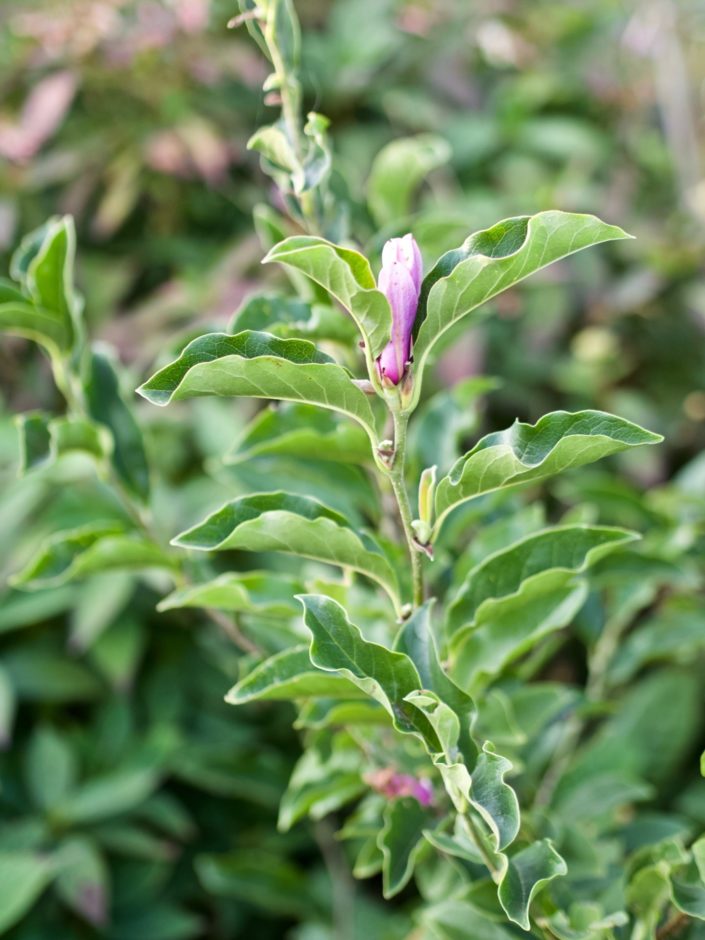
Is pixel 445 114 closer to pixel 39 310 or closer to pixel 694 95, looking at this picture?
pixel 694 95

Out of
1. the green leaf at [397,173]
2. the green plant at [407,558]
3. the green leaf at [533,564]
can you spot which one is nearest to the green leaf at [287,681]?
the green plant at [407,558]

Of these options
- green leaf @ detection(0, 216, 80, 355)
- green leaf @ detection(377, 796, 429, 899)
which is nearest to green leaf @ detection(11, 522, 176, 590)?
green leaf @ detection(0, 216, 80, 355)

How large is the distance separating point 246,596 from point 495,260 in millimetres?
289

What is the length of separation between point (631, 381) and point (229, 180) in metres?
0.84

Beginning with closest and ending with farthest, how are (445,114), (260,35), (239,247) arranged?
(260,35)
(239,247)
(445,114)

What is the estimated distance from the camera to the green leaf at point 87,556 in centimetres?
71

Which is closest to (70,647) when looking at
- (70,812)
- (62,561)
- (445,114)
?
(70,812)

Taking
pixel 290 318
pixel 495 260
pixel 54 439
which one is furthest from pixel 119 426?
pixel 495 260

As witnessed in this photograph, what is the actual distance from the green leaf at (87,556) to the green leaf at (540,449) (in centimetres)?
28

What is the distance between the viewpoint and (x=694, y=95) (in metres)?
2.58

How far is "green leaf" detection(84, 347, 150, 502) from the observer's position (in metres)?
0.81

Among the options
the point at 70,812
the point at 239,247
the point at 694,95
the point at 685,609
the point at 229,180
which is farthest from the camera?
the point at 694,95

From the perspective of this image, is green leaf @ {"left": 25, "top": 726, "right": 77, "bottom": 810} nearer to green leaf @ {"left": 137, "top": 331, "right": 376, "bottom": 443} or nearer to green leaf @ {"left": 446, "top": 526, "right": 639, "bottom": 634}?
green leaf @ {"left": 446, "top": 526, "right": 639, "bottom": 634}

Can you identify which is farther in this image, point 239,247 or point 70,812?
point 239,247
